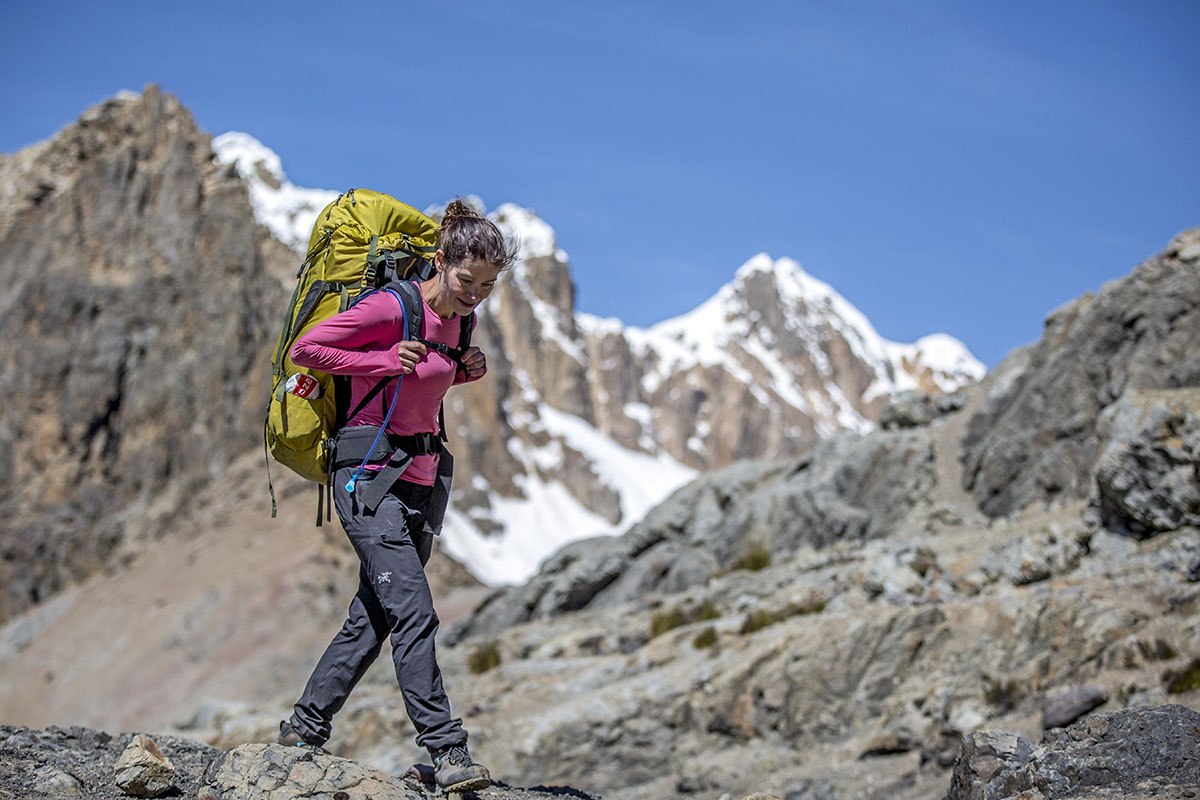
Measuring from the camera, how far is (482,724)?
1040 centimetres

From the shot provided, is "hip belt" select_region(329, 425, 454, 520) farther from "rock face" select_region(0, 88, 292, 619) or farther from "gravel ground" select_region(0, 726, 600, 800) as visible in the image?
"rock face" select_region(0, 88, 292, 619)

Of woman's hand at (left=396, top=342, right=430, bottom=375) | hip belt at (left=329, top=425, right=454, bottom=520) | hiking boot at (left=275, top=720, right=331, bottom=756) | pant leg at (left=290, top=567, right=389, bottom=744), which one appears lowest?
hiking boot at (left=275, top=720, right=331, bottom=756)

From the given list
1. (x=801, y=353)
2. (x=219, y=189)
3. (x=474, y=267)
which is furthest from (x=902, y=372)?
(x=474, y=267)

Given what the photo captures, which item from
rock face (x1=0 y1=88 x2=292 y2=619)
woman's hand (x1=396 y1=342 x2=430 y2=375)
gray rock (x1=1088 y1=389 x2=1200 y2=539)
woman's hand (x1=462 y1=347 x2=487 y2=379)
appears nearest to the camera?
woman's hand (x1=396 y1=342 x2=430 y2=375)

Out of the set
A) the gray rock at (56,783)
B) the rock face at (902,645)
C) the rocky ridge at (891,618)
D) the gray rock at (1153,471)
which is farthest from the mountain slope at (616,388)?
the gray rock at (56,783)

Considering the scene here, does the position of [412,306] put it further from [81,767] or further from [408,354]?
A: [81,767]

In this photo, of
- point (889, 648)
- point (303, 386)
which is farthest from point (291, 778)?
point (889, 648)

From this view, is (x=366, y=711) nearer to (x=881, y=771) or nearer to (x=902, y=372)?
(x=881, y=771)

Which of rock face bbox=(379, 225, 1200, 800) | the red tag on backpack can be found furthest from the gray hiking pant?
rock face bbox=(379, 225, 1200, 800)

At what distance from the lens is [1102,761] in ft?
15.0

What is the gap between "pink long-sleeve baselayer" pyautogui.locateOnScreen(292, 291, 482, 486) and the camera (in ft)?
14.3

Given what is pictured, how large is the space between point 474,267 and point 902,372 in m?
176

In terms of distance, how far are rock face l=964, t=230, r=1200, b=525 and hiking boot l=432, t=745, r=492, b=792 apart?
980 cm

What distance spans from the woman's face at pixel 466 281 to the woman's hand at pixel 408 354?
28cm
